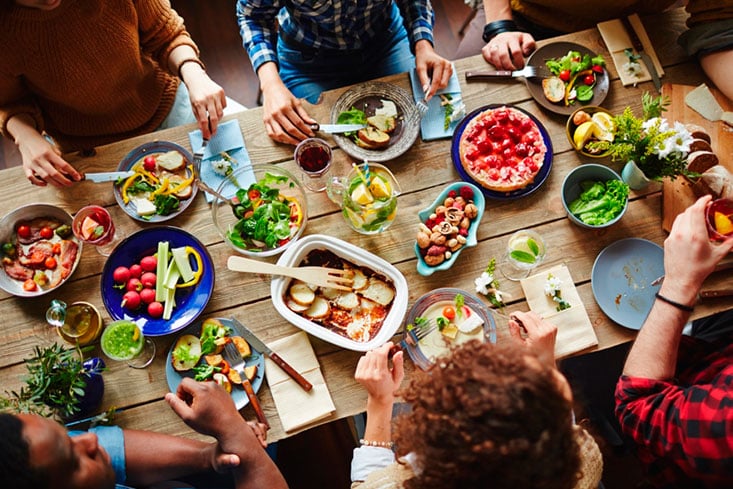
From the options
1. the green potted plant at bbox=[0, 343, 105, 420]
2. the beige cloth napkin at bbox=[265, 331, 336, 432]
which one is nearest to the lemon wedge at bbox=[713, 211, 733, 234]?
the beige cloth napkin at bbox=[265, 331, 336, 432]

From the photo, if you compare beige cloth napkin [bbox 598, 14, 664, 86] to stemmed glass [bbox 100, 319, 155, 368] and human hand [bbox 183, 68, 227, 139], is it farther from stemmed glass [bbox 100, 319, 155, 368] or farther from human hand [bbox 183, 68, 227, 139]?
stemmed glass [bbox 100, 319, 155, 368]

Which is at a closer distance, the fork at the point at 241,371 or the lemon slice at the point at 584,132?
the fork at the point at 241,371

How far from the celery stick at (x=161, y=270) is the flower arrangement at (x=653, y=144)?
167 cm

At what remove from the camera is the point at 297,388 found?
5.77 ft

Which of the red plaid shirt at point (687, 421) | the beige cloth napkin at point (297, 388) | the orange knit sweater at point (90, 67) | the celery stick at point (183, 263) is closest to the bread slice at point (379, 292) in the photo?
the beige cloth napkin at point (297, 388)

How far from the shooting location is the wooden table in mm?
1774

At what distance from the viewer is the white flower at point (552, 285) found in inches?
70.9

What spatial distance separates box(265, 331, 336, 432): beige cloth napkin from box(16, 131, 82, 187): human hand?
3.41ft

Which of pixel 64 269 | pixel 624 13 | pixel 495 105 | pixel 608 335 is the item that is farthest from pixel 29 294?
pixel 624 13

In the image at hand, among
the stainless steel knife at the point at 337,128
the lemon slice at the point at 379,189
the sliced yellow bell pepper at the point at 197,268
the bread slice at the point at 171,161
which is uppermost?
the bread slice at the point at 171,161

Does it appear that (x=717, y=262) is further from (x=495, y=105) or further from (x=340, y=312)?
(x=340, y=312)

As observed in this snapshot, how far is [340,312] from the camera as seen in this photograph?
5.95 feet

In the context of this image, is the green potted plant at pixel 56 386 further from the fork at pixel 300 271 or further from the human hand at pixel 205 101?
the human hand at pixel 205 101

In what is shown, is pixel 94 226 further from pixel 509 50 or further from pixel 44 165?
pixel 509 50
